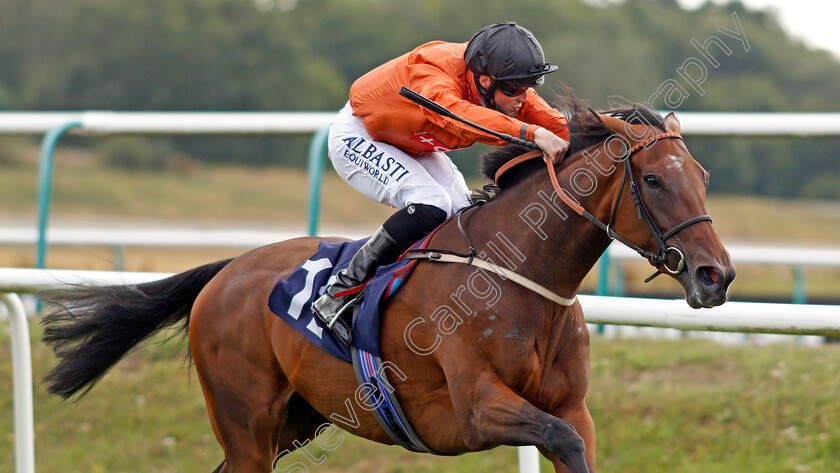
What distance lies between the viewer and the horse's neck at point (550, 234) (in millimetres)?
2965

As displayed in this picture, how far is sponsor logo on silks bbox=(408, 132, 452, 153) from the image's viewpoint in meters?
3.37

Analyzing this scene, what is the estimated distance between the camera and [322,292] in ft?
11.3

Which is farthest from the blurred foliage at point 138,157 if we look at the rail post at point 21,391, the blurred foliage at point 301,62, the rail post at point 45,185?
the rail post at point 21,391

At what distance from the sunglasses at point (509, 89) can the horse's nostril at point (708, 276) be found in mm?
965

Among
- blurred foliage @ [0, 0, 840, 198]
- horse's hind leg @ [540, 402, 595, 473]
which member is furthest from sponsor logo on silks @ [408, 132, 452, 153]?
blurred foliage @ [0, 0, 840, 198]

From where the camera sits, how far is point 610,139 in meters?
2.95

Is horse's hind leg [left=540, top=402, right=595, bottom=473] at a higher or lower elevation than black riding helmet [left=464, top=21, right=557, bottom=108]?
lower

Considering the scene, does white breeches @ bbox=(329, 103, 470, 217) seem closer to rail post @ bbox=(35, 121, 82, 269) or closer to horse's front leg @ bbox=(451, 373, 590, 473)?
horse's front leg @ bbox=(451, 373, 590, 473)

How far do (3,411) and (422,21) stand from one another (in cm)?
3952

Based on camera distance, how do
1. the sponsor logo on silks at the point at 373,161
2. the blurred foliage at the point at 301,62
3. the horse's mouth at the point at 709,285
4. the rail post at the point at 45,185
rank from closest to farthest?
1. the horse's mouth at the point at 709,285
2. the sponsor logo on silks at the point at 373,161
3. the rail post at the point at 45,185
4. the blurred foliage at the point at 301,62

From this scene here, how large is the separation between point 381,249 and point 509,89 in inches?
27.4

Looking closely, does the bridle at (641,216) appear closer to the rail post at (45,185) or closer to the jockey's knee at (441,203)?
the jockey's knee at (441,203)

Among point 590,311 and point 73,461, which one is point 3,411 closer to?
point 73,461

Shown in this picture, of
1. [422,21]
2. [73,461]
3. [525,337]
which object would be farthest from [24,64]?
[525,337]
